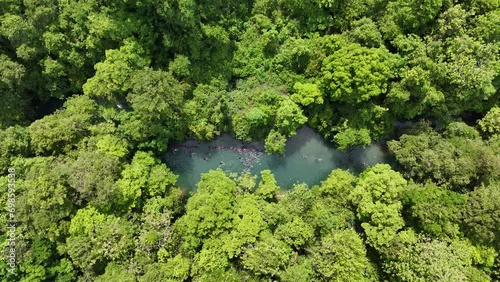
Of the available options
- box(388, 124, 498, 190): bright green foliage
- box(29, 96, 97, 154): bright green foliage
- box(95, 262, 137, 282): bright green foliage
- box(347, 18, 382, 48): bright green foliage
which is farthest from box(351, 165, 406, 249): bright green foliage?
box(29, 96, 97, 154): bright green foliage

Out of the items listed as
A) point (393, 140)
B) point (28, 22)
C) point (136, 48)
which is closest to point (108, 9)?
point (136, 48)

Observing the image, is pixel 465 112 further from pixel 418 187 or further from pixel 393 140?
pixel 418 187

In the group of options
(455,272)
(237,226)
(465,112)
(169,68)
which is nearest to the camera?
(455,272)

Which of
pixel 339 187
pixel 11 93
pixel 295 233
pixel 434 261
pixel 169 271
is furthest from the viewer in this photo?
pixel 339 187

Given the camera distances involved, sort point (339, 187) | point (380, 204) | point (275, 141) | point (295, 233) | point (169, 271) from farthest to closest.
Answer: point (275, 141) < point (339, 187) < point (295, 233) < point (380, 204) < point (169, 271)

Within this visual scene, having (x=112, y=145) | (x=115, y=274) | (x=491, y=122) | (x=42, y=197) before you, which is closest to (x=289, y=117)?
(x=112, y=145)

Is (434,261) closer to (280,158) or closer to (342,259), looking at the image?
(342,259)

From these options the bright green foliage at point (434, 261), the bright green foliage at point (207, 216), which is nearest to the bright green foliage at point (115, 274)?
the bright green foliage at point (207, 216)
